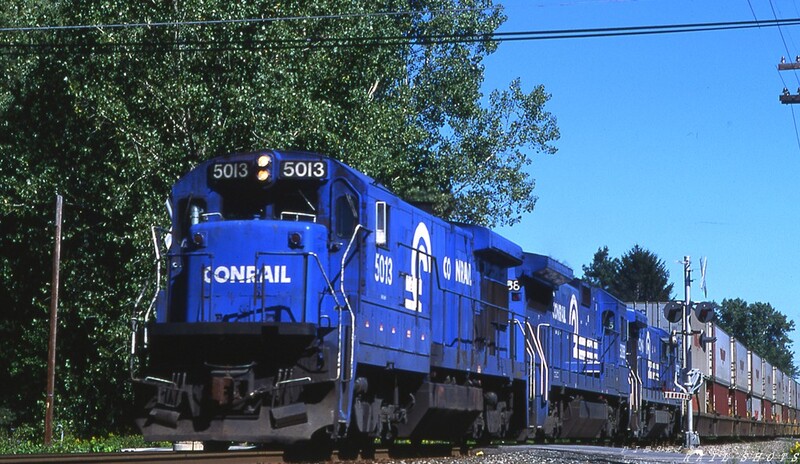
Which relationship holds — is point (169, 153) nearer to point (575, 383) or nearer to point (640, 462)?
point (575, 383)

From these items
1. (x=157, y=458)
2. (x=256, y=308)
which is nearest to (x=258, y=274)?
(x=256, y=308)

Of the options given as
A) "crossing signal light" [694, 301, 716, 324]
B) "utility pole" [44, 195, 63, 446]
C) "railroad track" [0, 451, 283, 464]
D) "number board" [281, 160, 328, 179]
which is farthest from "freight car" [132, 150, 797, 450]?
"crossing signal light" [694, 301, 716, 324]

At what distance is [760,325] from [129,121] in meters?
140

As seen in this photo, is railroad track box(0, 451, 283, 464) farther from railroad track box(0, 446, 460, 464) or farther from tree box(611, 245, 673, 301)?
tree box(611, 245, 673, 301)

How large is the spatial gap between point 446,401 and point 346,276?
3342 mm

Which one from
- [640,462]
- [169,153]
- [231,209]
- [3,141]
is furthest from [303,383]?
[3,141]

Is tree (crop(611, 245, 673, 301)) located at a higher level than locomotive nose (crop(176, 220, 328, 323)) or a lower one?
higher

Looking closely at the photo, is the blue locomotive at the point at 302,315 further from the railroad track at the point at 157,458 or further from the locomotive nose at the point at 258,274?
the railroad track at the point at 157,458

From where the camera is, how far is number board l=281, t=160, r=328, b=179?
42.4 feet

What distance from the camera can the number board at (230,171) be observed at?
13125mm

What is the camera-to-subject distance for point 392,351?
13891 millimetres

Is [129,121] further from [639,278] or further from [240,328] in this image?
[639,278]

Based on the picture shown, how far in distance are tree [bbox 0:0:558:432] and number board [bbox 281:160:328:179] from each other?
9582 millimetres

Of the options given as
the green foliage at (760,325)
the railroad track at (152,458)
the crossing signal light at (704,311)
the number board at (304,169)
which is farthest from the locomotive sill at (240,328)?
the green foliage at (760,325)
